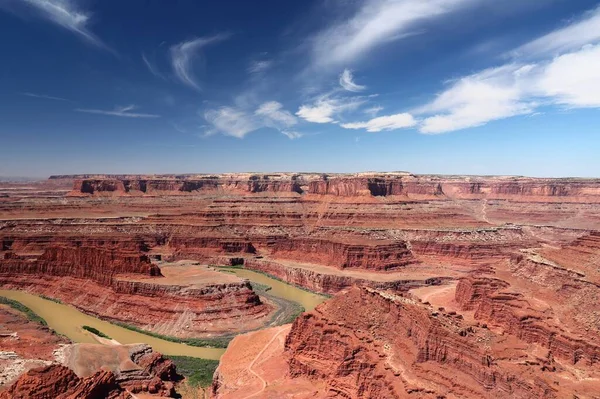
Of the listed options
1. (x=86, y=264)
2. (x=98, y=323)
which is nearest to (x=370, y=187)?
(x=86, y=264)

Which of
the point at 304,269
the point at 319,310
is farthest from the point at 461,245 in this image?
the point at 319,310

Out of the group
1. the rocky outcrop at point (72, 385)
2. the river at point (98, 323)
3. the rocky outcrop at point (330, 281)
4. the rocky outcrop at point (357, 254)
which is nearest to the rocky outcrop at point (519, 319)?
the rocky outcrop at point (330, 281)

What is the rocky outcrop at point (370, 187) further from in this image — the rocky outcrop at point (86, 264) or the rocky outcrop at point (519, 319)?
the rocky outcrop at point (86, 264)

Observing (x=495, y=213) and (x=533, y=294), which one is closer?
(x=533, y=294)

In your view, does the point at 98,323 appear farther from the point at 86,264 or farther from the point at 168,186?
the point at 168,186

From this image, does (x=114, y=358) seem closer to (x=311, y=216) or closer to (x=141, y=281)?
(x=141, y=281)

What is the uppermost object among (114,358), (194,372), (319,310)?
(319,310)
